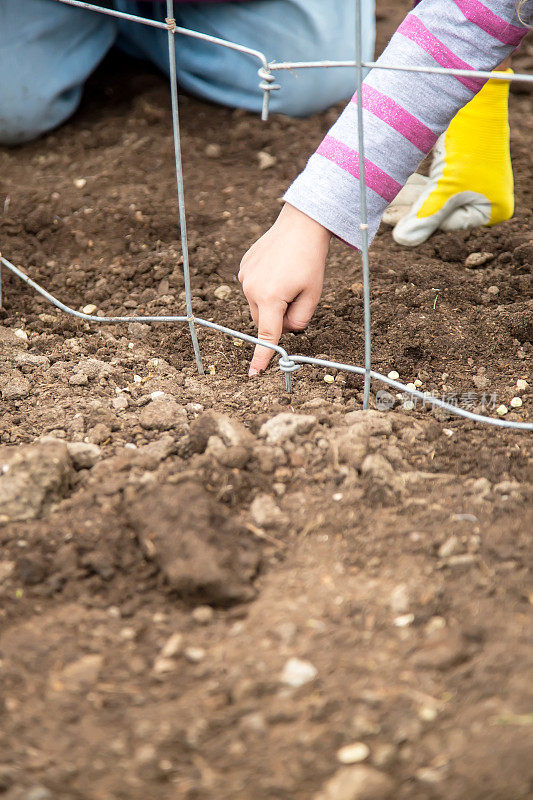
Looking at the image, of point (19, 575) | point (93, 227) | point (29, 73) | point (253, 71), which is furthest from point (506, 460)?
point (29, 73)

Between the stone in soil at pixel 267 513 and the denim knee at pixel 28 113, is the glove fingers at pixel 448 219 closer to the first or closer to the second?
the stone in soil at pixel 267 513

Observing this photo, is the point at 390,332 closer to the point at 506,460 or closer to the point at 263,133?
the point at 506,460

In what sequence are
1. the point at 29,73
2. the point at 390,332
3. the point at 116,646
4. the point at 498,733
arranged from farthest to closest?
the point at 29,73 < the point at 390,332 < the point at 116,646 < the point at 498,733

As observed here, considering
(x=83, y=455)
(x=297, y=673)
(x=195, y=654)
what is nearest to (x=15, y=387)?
(x=83, y=455)

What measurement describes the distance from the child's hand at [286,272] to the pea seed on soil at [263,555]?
0.42 feet

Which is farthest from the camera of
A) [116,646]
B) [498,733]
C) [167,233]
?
[167,233]

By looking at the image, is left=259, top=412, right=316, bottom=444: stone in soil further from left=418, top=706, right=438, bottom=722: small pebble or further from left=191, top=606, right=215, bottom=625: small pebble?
left=418, top=706, right=438, bottom=722: small pebble

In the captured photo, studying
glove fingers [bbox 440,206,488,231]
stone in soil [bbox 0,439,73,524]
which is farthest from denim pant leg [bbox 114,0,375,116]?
stone in soil [bbox 0,439,73,524]

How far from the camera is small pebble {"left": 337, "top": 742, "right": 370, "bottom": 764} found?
2.53ft

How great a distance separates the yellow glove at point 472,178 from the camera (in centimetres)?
186

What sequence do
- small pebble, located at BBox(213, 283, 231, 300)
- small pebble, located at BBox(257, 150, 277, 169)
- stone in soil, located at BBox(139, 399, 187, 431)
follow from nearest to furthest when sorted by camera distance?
1. stone in soil, located at BBox(139, 399, 187, 431)
2. small pebble, located at BBox(213, 283, 231, 300)
3. small pebble, located at BBox(257, 150, 277, 169)

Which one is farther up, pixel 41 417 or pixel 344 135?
pixel 344 135

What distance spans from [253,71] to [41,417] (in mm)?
1573

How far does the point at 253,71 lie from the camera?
2393 mm
